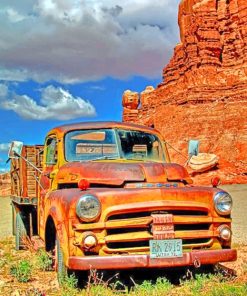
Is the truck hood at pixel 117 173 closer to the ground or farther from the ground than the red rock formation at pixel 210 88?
closer to the ground

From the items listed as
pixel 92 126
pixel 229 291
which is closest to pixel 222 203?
pixel 229 291

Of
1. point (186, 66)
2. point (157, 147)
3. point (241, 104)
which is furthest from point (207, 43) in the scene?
point (157, 147)

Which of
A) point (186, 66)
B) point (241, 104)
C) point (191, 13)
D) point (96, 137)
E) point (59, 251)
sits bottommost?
point (59, 251)

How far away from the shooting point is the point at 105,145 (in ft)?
23.2

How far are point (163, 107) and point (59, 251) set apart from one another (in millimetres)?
58408

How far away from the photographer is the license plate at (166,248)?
5.43 metres

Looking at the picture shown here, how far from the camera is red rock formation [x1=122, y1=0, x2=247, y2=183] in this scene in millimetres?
50438

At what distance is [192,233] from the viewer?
569 centimetres

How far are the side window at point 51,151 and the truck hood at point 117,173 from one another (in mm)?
767

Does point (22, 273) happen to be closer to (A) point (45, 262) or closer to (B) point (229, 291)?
(A) point (45, 262)

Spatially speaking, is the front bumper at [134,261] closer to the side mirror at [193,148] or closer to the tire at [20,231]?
the side mirror at [193,148]

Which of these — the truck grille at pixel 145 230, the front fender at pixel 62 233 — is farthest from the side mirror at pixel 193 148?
the front fender at pixel 62 233

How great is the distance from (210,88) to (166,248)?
5177 cm

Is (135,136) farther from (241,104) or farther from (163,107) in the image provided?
(163,107)
